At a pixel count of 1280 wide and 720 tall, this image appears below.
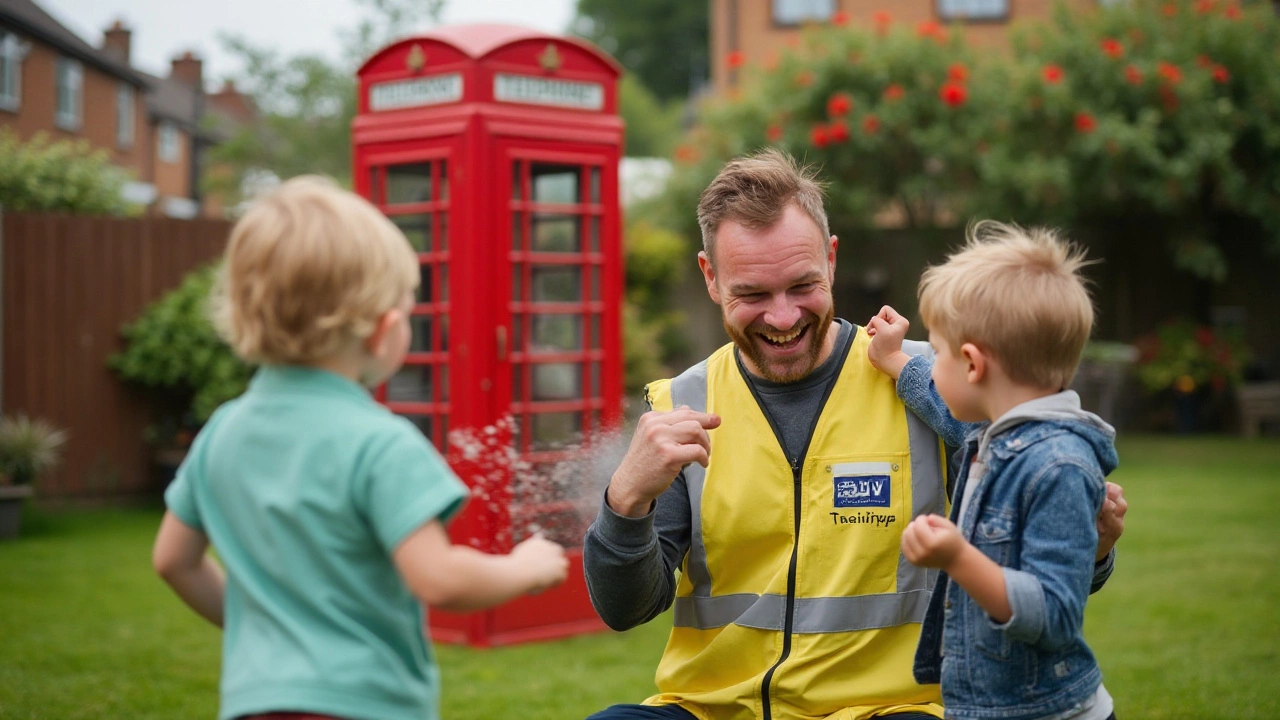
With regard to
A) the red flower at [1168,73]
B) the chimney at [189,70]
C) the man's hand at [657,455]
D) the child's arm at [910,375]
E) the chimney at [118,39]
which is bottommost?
the man's hand at [657,455]

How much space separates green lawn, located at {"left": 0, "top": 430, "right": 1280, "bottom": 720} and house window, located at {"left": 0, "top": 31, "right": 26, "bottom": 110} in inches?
627

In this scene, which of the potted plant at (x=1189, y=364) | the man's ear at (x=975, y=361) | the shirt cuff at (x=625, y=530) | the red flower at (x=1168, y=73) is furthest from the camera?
the potted plant at (x=1189, y=364)

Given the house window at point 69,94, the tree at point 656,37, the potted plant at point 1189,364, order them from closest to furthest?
the potted plant at point 1189,364 → the house window at point 69,94 → the tree at point 656,37

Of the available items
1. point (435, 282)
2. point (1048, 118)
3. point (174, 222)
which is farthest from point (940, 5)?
point (435, 282)

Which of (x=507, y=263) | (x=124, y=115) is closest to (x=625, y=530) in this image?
(x=507, y=263)

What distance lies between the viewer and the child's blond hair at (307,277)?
1.73 metres

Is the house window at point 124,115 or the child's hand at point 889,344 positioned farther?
the house window at point 124,115

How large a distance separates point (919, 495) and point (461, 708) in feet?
8.69

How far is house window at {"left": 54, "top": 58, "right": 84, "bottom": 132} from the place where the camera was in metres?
24.1

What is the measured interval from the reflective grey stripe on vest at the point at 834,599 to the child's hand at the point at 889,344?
105 millimetres

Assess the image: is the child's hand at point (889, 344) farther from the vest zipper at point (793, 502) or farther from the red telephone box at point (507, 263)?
the red telephone box at point (507, 263)

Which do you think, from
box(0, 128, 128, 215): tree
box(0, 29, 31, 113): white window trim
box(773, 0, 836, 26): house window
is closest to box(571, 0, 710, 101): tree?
box(773, 0, 836, 26): house window

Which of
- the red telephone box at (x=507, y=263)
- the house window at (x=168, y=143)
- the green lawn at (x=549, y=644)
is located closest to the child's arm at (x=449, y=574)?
the green lawn at (x=549, y=644)

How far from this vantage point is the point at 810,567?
2.56 metres
